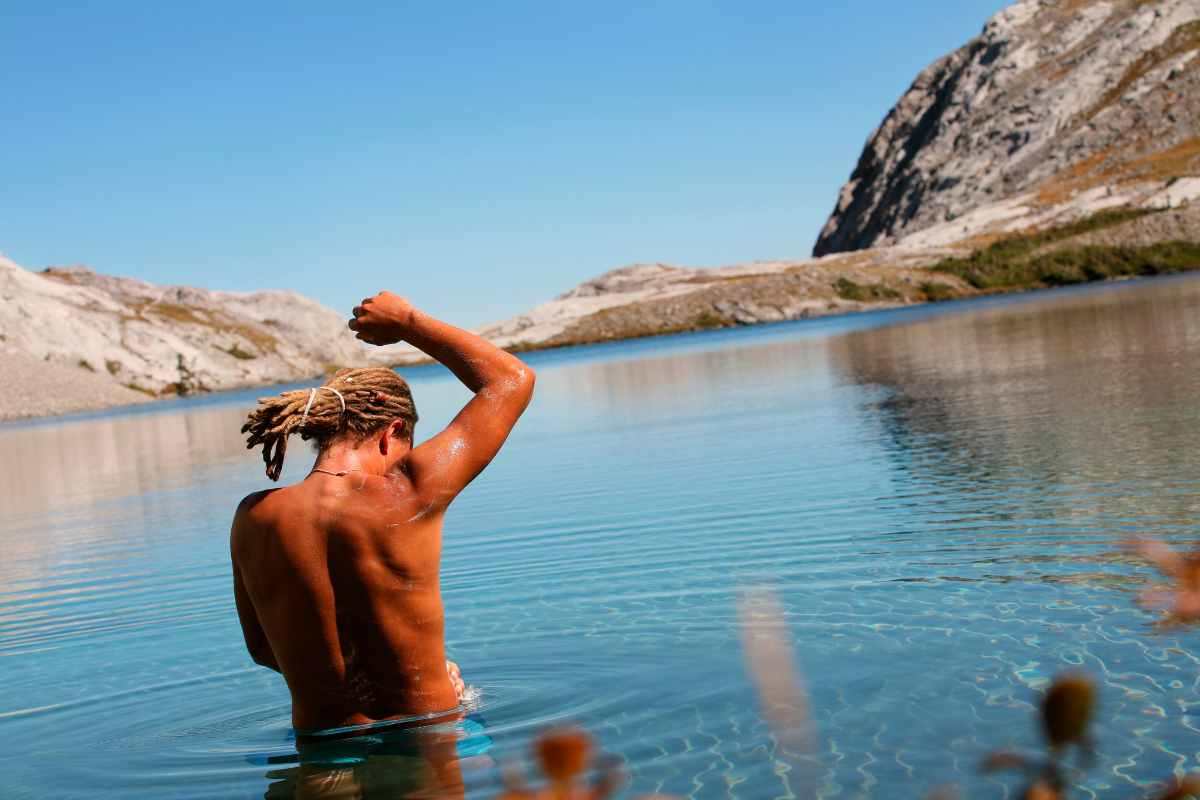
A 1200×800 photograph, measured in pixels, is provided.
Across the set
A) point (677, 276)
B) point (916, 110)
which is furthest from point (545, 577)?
point (916, 110)

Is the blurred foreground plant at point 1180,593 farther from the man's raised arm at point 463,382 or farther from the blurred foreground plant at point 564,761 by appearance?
the man's raised arm at point 463,382

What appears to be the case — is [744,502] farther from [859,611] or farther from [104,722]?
[104,722]

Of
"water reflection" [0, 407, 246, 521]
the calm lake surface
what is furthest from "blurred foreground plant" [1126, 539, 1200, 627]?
"water reflection" [0, 407, 246, 521]

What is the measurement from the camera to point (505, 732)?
7055mm

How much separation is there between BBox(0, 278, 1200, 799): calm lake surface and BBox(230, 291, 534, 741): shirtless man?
3.21ft

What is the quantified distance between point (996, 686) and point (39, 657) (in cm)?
809

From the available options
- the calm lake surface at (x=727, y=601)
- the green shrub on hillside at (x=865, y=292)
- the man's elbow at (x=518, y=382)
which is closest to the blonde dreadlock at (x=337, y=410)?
the man's elbow at (x=518, y=382)

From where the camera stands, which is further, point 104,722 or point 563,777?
point 104,722

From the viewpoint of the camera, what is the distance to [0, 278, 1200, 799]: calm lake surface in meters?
6.61

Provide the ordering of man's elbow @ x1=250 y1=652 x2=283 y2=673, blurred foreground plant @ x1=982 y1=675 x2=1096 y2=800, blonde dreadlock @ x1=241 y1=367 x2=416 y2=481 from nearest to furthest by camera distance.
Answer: blurred foreground plant @ x1=982 y1=675 x2=1096 y2=800 < blonde dreadlock @ x1=241 y1=367 x2=416 y2=481 < man's elbow @ x1=250 y1=652 x2=283 y2=673

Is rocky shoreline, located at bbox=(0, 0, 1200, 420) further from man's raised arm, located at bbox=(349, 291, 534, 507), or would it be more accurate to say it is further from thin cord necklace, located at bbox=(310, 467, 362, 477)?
man's raised arm, located at bbox=(349, 291, 534, 507)

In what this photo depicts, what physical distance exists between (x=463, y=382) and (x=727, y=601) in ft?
17.6

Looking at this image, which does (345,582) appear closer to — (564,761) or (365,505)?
(365,505)

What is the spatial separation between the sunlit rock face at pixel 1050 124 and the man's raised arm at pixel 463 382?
121 metres
